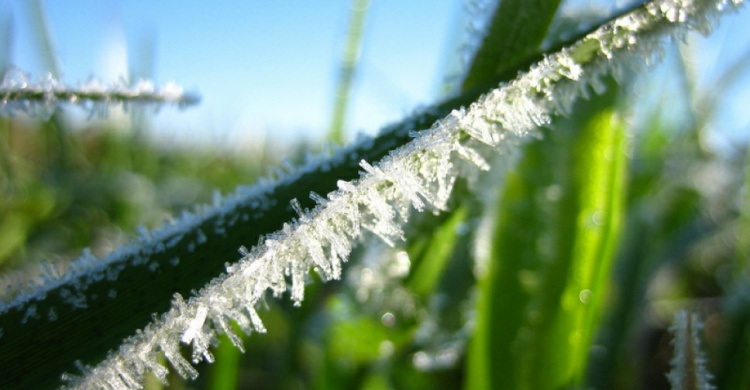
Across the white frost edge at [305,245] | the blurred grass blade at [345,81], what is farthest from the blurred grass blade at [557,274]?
the blurred grass blade at [345,81]

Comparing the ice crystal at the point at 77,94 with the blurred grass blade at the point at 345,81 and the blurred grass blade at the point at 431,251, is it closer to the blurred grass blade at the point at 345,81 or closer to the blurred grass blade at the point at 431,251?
the blurred grass blade at the point at 431,251

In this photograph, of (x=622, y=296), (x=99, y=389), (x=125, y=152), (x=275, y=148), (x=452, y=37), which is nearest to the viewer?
(x=99, y=389)

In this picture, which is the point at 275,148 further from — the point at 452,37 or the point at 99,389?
the point at 99,389

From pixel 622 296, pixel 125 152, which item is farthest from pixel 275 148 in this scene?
pixel 622 296

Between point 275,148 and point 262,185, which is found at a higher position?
point 275,148

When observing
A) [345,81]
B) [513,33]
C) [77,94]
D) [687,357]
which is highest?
[345,81]

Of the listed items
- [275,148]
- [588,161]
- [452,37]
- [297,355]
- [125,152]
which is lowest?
[588,161]

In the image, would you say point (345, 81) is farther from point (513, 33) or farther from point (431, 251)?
point (513, 33)

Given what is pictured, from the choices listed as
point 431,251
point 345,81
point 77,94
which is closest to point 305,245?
point 77,94
